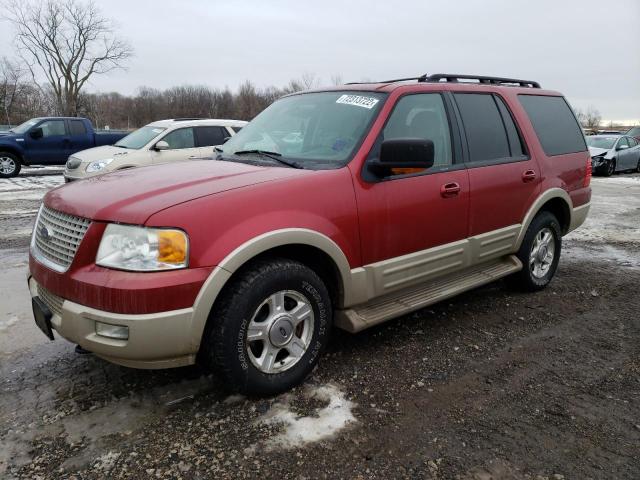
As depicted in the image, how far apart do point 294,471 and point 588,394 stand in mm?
1887

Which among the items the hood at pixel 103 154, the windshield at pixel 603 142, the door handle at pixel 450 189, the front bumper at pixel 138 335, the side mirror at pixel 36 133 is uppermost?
the side mirror at pixel 36 133

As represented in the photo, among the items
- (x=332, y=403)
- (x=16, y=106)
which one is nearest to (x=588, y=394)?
(x=332, y=403)

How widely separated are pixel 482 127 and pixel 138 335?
312 cm

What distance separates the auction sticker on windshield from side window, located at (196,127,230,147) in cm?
726

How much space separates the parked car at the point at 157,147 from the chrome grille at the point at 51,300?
717cm

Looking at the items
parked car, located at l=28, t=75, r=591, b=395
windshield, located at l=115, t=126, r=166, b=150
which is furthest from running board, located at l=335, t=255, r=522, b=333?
windshield, located at l=115, t=126, r=166, b=150

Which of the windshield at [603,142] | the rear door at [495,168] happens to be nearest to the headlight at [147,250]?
A: the rear door at [495,168]

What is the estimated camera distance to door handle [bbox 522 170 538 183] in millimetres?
4426

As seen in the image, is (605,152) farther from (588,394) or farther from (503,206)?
(588,394)

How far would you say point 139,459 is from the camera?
96.9 inches

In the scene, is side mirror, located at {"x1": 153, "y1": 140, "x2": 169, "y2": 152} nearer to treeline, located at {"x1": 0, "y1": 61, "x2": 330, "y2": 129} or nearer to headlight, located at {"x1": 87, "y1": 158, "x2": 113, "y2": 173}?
headlight, located at {"x1": 87, "y1": 158, "x2": 113, "y2": 173}

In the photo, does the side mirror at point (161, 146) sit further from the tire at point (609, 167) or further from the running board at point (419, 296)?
the tire at point (609, 167)

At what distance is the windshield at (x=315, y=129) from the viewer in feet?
11.2

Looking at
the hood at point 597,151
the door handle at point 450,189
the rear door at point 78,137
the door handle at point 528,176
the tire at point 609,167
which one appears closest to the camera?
the door handle at point 450,189
